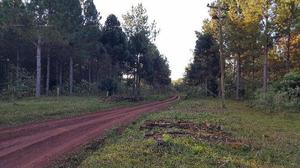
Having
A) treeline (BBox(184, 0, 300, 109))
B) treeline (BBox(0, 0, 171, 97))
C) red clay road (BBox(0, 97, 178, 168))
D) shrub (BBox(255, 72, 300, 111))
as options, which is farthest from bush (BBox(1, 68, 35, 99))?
shrub (BBox(255, 72, 300, 111))

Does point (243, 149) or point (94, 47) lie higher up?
point (94, 47)

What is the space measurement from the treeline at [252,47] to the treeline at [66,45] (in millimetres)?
10565

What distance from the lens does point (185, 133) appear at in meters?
16.2

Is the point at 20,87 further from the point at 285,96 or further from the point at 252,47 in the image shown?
the point at 285,96

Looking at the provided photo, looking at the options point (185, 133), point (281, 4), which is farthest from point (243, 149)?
point (281, 4)

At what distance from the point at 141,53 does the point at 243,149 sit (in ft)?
175

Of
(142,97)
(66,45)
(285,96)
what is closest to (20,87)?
(66,45)

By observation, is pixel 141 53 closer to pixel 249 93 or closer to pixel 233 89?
pixel 233 89

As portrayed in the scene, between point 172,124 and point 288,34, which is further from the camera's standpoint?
point 288,34

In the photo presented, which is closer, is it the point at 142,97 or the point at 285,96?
the point at 285,96

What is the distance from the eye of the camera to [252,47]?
44.7 metres

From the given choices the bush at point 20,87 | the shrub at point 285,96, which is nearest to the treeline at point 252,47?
the shrub at point 285,96

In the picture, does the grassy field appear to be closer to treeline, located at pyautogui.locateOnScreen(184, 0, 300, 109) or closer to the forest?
the forest

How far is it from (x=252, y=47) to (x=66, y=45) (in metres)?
24.3
